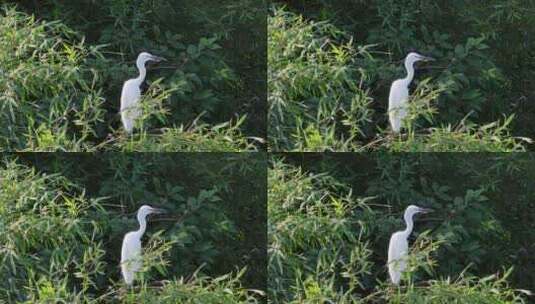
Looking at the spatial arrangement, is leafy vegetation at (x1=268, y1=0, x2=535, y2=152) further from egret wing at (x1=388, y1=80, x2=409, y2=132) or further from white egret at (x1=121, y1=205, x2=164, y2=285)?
white egret at (x1=121, y1=205, x2=164, y2=285)

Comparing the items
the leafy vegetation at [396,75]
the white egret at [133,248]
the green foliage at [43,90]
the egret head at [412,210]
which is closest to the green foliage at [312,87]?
the leafy vegetation at [396,75]

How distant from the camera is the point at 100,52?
3.72m

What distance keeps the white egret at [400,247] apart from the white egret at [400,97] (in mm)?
292

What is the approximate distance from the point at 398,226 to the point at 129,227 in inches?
37.3

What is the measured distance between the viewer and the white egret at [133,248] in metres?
3.66

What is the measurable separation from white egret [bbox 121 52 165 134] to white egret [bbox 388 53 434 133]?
0.84 meters

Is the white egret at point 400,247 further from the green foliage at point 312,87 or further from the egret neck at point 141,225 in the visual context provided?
the egret neck at point 141,225

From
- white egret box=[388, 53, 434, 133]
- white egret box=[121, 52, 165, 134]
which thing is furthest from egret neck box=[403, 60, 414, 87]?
white egret box=[121, 52, 165, 134]

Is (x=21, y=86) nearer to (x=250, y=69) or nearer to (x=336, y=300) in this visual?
(x=250, y=69)

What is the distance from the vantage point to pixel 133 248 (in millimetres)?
3658

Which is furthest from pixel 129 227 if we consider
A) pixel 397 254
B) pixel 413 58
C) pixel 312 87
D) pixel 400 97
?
pixel 413 58

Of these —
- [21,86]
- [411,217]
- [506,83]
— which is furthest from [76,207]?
[506,83]

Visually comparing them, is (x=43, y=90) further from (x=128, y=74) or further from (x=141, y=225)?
(x=141, y=225)

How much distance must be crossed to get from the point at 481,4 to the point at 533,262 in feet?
3.06
